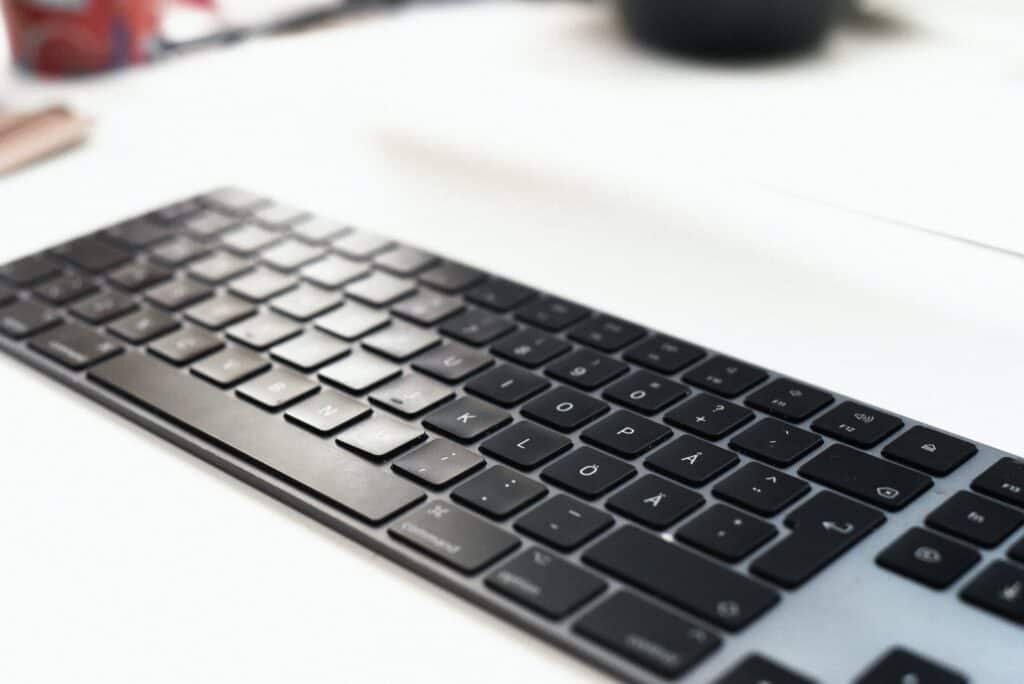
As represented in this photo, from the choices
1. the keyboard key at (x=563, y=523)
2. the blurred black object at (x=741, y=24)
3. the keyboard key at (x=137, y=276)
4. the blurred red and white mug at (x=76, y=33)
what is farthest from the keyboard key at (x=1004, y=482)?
the blurred red and white mug at (x=76, y=33)

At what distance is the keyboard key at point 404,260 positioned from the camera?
1.56ft

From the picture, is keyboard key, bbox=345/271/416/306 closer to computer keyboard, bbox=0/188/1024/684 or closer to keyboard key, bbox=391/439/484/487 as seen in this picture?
computer keyboard, bbox=0/188/1024/684

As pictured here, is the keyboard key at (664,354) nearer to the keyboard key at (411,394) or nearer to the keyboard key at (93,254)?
the keyboard key at (411,394)

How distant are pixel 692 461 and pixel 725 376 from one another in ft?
0.18

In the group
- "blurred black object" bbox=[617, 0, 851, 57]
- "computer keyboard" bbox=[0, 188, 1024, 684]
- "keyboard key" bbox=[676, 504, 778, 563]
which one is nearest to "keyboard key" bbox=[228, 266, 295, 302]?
"computer keyboard" bbox=[0, 188, 1024, 684]

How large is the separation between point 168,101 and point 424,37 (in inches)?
7.0

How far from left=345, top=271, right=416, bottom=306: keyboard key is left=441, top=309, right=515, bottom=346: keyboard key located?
29mm

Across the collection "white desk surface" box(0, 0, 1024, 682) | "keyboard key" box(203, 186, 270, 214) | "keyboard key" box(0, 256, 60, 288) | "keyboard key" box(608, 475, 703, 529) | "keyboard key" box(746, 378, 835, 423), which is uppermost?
"keyboard key" box(0, 256, 60, 288)

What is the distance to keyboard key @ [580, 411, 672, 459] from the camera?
0.35m

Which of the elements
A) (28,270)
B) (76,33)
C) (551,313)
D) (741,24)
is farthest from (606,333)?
(76,33)

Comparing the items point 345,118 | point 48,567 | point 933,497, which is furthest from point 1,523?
point 345,118

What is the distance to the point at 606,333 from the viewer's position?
42cm

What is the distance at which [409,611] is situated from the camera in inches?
12.0

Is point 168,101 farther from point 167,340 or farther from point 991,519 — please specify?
point 991,519
